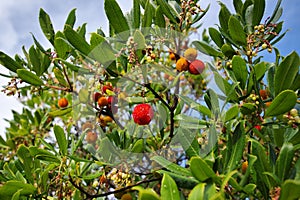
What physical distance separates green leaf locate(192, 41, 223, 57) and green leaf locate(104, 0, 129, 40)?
1.26 feet

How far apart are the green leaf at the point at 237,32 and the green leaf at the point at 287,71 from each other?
1.12 ft

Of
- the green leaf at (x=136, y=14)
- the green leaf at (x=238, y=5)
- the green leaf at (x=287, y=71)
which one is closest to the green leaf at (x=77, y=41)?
the green leaf at (x=136, y=14)

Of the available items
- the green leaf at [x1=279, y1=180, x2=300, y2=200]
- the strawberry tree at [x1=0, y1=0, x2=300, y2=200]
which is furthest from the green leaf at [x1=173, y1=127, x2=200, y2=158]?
the green leaf at [x1=279, y1=180, x2=300, y2=200]

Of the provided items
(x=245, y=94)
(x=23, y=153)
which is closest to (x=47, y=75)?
(x=23, y=153)

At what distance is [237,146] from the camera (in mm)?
1205

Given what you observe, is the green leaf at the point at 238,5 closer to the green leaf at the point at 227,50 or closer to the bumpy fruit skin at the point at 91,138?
the green leaf at the point at 227,50

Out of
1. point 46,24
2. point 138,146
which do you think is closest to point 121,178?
point 138,146

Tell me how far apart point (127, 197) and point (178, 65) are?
64 cm

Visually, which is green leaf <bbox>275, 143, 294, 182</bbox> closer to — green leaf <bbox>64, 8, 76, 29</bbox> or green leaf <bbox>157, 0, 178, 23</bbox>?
green leaf <bbox>157, 0, 178, 23</bbox>

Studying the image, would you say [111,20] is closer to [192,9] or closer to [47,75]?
[192,9]

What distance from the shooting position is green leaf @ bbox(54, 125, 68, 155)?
1579 millimetres

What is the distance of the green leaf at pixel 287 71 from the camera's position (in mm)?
A: 1219

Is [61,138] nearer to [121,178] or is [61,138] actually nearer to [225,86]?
[121,178]

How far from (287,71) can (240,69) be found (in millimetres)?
203
